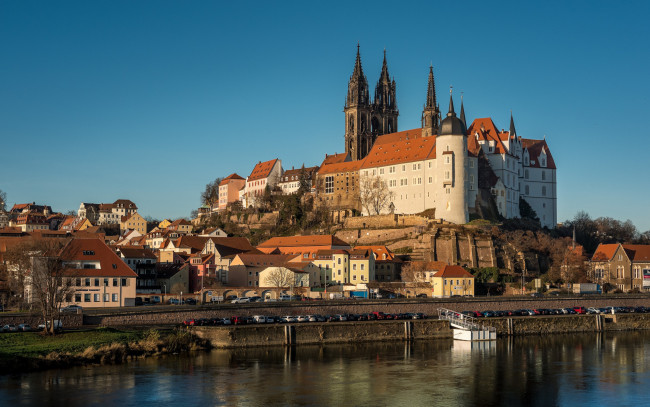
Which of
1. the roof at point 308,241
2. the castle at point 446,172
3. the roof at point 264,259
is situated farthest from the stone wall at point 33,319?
the castle at point 446,172

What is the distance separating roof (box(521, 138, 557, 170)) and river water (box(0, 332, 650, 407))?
64.5 metres

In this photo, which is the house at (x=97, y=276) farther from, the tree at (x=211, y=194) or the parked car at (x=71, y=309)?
the tree at (x=211, y=194)

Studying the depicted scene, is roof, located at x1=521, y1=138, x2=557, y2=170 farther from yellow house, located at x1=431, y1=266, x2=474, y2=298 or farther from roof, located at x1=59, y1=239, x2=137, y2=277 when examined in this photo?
roof, located at x1=59, y1=239, x2=137, y2=277

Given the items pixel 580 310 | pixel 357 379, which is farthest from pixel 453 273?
pixel 357 379

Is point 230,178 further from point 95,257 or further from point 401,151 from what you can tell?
point 95,257

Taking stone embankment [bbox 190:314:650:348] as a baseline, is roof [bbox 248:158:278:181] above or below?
above

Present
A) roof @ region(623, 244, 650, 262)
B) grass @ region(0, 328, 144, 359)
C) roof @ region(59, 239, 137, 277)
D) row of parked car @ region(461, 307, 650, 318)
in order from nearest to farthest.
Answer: grass @ region(0, 328, 144, 359) < roof @ region(59, 239, 137, 277) < row of parked car @ region(461, 307, 650, 318) < roof @ region(623, 244, 650, 262)

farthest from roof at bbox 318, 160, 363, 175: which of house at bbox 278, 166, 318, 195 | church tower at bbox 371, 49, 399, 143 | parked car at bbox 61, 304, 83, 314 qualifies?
parked car at bbox 61, 304, 83, 314

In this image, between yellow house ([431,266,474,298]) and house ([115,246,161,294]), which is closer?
house ([115,246,161,294])

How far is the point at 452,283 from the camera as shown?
8431 cm

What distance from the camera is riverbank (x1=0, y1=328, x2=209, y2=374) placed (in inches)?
1754

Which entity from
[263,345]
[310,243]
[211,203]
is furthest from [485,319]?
[211,203]

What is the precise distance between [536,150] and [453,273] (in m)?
41.3

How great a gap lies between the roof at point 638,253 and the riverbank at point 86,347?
58170 millimetres
